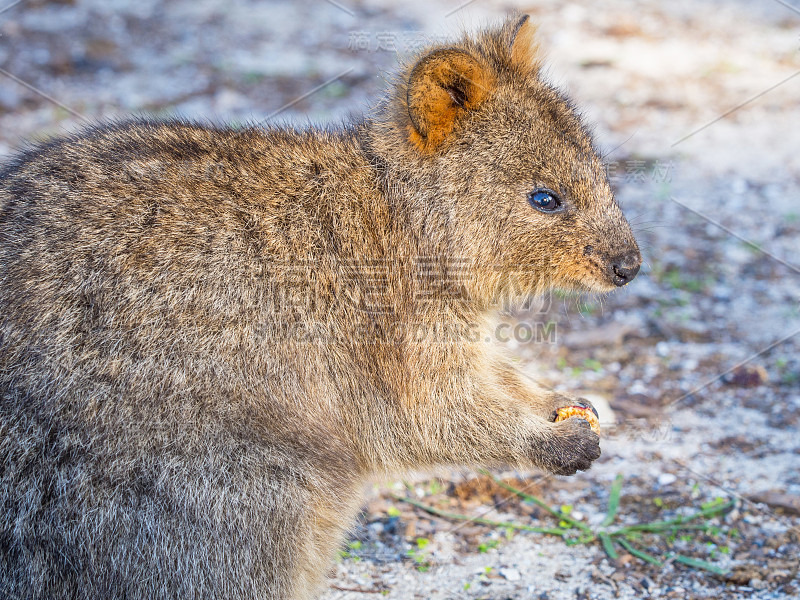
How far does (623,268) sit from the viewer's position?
404cm

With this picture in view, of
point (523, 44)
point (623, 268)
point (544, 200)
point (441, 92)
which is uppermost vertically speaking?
point (523, 44)

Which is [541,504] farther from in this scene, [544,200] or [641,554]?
[544,200]

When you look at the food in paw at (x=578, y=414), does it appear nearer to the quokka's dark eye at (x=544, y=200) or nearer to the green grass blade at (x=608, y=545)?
the green grass blade at (x=608, y=545)

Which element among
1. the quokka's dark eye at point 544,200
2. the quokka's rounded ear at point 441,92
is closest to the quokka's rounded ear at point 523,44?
the quokka's rounded ear at point 441,92

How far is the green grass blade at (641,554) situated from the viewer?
14.1ft

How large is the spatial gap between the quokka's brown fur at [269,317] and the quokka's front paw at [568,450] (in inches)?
0.4

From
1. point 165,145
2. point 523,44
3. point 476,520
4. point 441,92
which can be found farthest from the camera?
point 476,520

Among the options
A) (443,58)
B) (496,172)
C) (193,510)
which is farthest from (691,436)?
(193,510)

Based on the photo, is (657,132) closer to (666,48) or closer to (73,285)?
(666,48)

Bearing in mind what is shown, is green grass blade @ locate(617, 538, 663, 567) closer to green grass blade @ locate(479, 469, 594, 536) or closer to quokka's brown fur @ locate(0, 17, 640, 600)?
green grass blade @ locate(479, 469, 594, 536)

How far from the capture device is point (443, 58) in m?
3.75

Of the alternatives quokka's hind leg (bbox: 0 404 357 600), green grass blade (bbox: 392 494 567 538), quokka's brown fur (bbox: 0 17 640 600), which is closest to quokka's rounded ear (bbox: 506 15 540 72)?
quokka's brown fur (bbox: 0 17 640 600)

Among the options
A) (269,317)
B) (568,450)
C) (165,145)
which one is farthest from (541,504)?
(165,145)

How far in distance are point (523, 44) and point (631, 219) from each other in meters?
2.39
